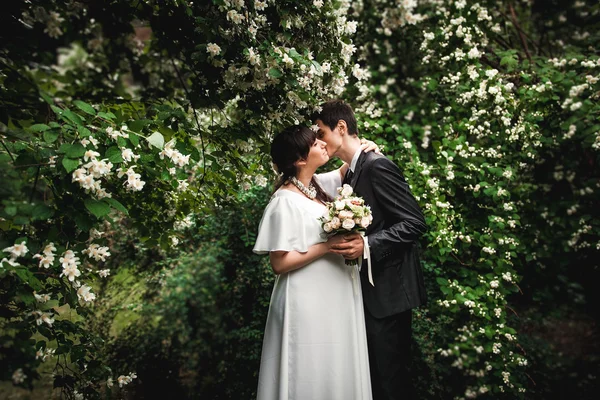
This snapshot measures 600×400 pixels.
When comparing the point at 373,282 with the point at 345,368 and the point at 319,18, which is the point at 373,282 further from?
the point at 319,18

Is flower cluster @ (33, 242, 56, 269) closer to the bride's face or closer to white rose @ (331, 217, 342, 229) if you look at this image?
white rose @ (331, 217, 342, 229)

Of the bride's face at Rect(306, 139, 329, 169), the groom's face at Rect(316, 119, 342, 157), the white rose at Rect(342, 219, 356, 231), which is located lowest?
the white rose at Rect(342, 219, 356, 231)

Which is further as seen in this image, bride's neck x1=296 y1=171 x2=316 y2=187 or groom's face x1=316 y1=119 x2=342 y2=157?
groom's face x1=316 y1=119 x2=342 y2=157

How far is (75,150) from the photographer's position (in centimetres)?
170

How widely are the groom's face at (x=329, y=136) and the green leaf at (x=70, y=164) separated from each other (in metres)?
1.56

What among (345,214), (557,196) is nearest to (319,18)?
(345,214)

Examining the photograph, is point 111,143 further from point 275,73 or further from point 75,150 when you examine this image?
point 275,73

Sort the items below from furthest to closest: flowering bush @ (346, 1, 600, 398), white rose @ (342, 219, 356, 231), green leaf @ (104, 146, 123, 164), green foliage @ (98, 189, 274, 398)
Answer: green foliage @ (98, 189, 274, 398), flowering bush @ (346, 1, 600, 398), white rose @ (342, 219, 356, 231), green leaf @ (104, 146, 123, 164)

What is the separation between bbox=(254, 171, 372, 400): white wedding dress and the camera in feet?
7.66

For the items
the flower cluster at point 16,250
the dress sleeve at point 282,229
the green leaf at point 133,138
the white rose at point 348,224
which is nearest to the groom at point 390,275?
the white rose at point 348,224

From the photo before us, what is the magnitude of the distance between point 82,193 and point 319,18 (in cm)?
162

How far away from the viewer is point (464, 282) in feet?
10.9

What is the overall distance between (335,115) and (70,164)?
1678 millimetres

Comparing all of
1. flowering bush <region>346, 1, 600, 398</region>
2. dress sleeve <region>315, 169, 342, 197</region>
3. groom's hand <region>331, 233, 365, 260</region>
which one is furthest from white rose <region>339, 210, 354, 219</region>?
flowering bush <region>346, 1, 600, 398</region>
